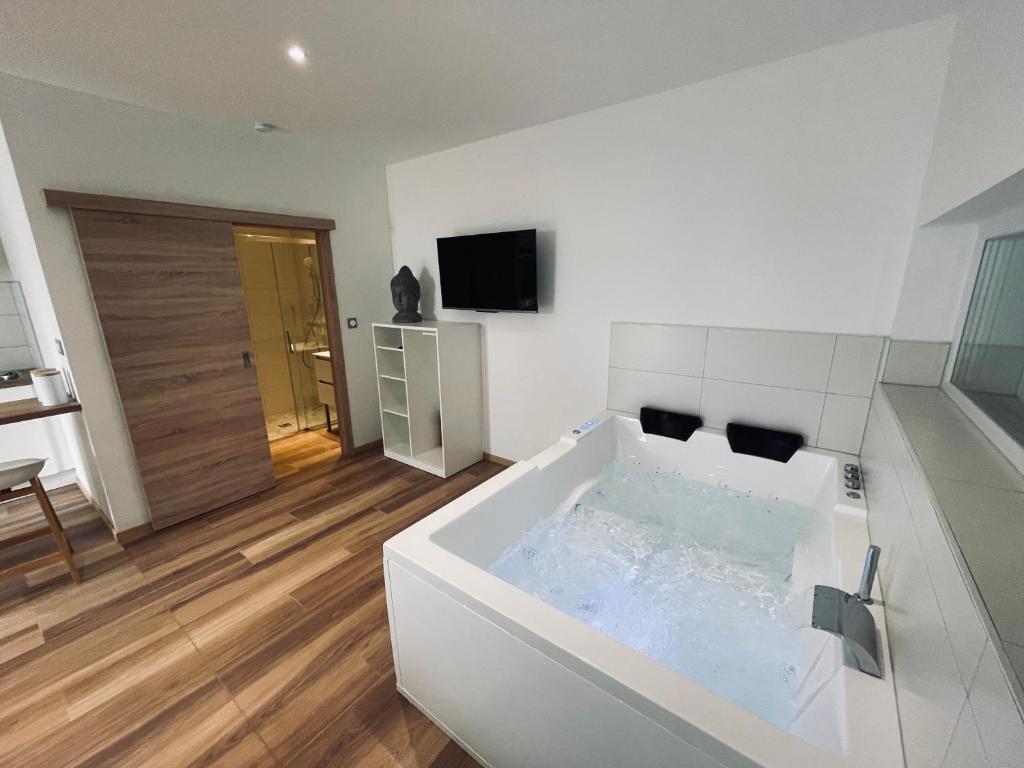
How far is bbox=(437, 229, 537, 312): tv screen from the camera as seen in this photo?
258 centimetres

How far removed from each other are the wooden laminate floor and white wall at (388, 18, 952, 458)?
155 cm

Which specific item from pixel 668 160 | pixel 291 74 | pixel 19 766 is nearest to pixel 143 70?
pixel 291 74

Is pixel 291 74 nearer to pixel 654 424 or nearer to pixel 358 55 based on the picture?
pixel 358 55

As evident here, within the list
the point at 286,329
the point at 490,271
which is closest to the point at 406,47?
the point at 490,271

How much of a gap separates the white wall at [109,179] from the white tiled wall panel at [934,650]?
326 cm

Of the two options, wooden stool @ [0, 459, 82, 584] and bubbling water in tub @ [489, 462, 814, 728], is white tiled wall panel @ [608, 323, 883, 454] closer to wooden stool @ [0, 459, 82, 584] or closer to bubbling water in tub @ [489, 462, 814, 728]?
bubbling water in tub @ [489, 462, 814, 728]

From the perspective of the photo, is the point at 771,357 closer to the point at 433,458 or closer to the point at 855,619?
the point at 855,619

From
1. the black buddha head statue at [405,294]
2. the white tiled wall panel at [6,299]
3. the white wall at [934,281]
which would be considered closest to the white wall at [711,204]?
the white wall at [934,281]

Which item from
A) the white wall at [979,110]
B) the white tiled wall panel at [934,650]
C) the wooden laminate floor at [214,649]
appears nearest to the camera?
the white tiled wall panel at [934,650]

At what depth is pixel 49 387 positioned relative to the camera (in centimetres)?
204

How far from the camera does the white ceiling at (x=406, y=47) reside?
141cm

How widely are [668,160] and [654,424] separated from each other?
4.64 feet

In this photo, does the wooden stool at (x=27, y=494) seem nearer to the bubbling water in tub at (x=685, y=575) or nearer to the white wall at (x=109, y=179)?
the white wall at (x=109, y=179)

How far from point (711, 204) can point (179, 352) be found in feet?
9.95
